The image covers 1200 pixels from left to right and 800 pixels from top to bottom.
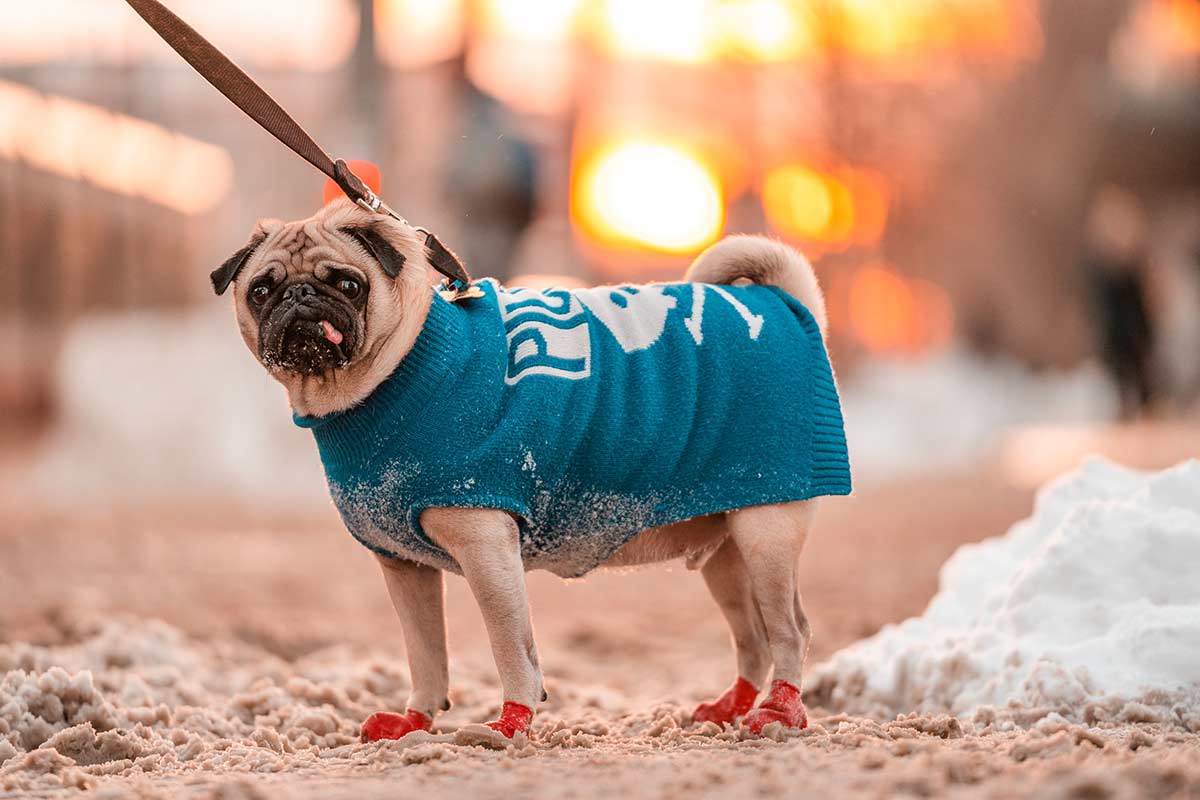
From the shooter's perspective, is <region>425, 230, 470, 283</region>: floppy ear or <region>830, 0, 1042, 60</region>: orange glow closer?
<region>425, 230, 470, 283</region>: floppy ear

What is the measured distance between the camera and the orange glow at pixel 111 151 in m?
15.9

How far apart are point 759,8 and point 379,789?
1104 inches

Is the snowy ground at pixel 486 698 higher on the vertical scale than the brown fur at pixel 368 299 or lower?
lower

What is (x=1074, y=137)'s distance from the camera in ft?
95.1

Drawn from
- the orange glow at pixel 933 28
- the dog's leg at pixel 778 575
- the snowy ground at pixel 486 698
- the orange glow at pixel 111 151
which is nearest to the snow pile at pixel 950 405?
the orange glow at pixel 933 28

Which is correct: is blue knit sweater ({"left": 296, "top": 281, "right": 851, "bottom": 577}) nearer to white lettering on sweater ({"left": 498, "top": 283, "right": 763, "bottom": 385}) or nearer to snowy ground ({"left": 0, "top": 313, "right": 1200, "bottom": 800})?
white lettering on sweater ({"left": 498, "top": 283, "right": 763, "bottom": 385})

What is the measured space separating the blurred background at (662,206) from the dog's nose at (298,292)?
A: 348 cm

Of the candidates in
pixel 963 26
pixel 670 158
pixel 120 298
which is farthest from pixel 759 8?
pixel 120 298

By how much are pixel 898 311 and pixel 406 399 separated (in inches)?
1848

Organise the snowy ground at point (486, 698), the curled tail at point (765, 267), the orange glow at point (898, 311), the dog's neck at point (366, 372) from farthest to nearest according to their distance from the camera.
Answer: the orange glow at point (898, 311), the curled tail at point (765, 267), the dog's neck at point (366, 372), the snowy ground at point (486, 698)

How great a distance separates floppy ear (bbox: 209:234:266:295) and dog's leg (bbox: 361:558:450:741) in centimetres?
82

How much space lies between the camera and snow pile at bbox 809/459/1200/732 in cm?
336

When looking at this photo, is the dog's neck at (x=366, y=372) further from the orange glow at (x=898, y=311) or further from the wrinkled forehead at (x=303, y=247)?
the orange glow at (x=898, y=311)

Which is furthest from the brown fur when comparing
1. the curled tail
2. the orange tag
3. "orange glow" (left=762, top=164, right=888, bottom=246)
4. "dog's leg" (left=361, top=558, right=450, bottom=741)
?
"orange glow" (left=762, top=164, right=888, bottom=246)
